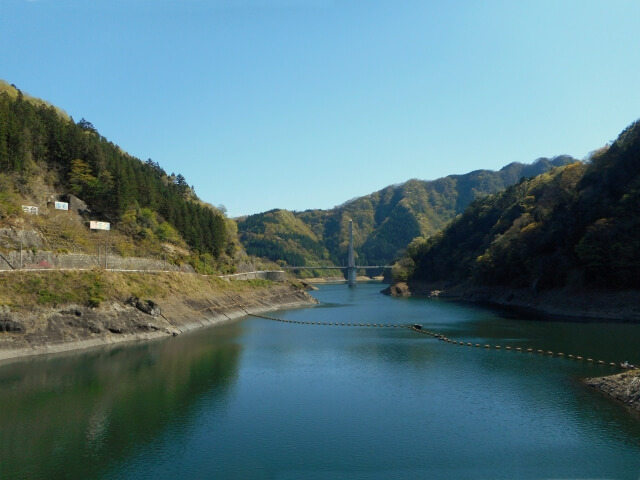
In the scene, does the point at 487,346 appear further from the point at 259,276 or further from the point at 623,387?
the point at 259,276

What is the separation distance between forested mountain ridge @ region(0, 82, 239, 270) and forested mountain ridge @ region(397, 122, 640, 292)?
55917mm

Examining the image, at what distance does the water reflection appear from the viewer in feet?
69.9

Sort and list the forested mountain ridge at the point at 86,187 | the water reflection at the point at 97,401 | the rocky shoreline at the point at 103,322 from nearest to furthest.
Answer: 1. the water reflection at the point at 97,401
2. the rocky shoreline at the point at 103,322
3. the forested mountain ridge at the point at 86,187

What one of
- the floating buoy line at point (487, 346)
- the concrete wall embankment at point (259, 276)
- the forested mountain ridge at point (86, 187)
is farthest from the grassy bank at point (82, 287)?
the concrete wall embankment at point (259, 276)

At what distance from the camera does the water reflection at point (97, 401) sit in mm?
21297

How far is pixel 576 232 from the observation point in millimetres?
78062

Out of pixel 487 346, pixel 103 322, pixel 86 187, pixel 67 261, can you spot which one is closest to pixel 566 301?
pixel 487 346

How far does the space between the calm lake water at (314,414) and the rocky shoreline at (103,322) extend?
82.3 inches

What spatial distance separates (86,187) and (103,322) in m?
32.2

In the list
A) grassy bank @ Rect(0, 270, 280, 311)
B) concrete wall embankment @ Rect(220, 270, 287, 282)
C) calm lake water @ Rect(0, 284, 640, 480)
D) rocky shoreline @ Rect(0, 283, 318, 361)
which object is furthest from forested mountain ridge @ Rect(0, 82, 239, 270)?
calm lake water @ Rect(0, 284, 640, 480)

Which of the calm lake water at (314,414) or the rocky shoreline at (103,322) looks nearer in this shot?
the calm lake water at (314,414)

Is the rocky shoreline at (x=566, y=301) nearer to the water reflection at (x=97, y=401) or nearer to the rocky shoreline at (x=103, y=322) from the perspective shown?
the rocky shoreline at (x=103, y=322)

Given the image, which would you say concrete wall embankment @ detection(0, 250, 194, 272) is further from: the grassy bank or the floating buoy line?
the floating buoy line

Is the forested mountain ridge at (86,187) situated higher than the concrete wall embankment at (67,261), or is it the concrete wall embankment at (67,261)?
the forested mountain ridge at (86,187)
